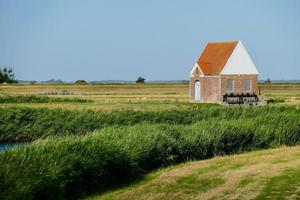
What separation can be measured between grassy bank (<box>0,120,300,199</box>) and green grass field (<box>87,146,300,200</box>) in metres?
0.66

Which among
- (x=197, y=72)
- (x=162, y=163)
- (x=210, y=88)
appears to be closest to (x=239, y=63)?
(x=210, y=88)

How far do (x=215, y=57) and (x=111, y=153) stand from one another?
4969cm

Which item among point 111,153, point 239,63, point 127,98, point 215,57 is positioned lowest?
point 127,98

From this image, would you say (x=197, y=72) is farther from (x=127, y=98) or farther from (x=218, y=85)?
(x=127, y=98)

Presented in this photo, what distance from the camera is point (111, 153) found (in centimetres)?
1886

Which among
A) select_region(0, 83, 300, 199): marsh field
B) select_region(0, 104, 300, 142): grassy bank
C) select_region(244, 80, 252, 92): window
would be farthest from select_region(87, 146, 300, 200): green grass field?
select_region(244, 80, 252, 92): window

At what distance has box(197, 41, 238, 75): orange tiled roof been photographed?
6556 cm

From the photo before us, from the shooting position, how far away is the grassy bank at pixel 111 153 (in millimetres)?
15375

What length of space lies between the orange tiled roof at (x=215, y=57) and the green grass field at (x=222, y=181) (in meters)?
43.5

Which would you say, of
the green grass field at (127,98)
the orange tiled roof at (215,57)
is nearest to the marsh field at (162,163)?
the green grass field at (127,98)

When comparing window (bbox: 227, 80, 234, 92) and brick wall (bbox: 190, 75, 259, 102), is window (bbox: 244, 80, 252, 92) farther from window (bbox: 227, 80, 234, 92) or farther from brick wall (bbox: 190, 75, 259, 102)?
window (bbox: 227, 80, 234, 92)

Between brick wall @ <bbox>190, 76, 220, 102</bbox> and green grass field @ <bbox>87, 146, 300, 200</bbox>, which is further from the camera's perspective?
brick wall @ <bbox>190, 76, 220, 102</bbox>

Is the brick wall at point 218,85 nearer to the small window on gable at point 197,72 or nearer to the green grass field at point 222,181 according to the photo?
the small window on gable at point 197,72

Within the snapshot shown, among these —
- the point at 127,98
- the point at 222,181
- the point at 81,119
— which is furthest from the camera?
the point at 127,98
